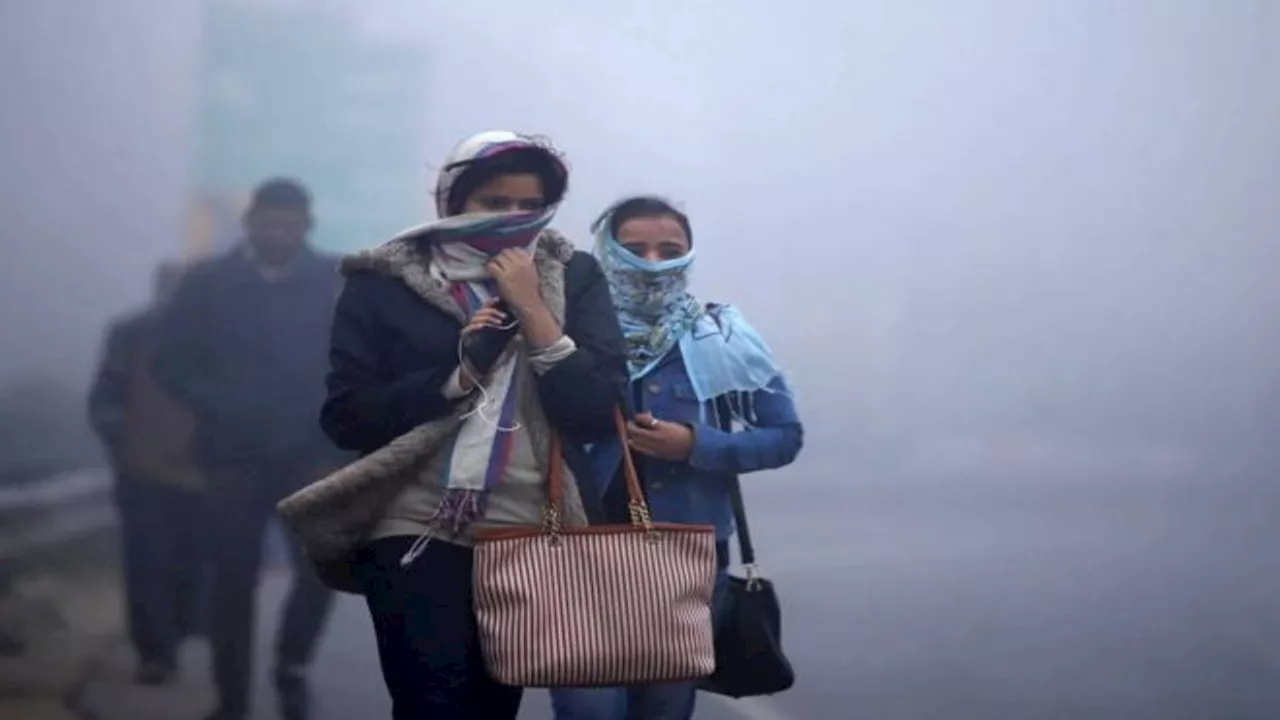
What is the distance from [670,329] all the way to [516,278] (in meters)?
0.50

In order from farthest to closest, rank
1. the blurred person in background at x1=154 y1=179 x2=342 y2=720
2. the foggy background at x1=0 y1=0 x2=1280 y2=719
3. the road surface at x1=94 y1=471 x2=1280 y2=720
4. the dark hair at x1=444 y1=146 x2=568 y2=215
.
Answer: the road surface at x1=94 y1=471 x2=1280 y2=720 → the foggy background at x1=0 y1=0 x2=1280 y2=719 → the blurred person in background at x1=154 y1=179 x2=342 y2=720 → the dark hair at x1=444 y1=146 x2=568 y2=215

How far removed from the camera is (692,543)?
2.10m

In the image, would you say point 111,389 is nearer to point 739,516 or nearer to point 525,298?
point 525,298

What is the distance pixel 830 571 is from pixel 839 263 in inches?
23.2

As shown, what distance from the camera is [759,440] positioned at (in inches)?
98.6

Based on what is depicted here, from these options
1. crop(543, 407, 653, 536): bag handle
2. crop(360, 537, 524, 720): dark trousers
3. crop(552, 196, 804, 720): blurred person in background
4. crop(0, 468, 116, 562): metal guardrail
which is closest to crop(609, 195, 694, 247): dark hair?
crop(552, 196, 804, 720): blurred person in background

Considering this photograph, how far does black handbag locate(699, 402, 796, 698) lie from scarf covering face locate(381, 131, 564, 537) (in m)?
0.58

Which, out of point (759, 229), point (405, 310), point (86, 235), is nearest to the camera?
point (405, 310)

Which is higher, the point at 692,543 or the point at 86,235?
the point at 86,235

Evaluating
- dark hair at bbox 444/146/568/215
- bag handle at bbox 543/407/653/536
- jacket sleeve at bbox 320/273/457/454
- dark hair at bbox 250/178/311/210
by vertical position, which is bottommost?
bag handle at bbox 543/407/653/536

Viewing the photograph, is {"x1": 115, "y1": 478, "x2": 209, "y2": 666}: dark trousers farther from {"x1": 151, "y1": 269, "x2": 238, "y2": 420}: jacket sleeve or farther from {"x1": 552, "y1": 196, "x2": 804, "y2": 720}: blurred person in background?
{"x1": 552, "y1": 196, "x2": 804, "y2": 720}: blurred person in background

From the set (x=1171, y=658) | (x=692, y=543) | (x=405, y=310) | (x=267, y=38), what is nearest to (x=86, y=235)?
(x=267, y=38)

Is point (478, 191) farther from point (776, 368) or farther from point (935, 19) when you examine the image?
point (935, 19)

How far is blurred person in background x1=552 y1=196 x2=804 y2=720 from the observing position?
246 centimetres
